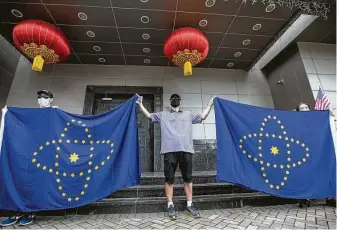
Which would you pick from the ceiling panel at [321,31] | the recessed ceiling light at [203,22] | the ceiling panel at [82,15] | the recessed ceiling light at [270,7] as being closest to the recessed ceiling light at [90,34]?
the ceiling panel at [82,15]

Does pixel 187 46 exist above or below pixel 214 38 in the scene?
below

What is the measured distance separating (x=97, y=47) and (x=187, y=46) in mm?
2497

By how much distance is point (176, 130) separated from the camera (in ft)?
9.22

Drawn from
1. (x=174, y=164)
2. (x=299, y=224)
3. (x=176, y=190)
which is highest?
(x=174, y=164)

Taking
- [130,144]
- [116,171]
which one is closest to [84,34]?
[130,144]

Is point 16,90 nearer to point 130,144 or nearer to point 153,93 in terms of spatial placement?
point 153,93

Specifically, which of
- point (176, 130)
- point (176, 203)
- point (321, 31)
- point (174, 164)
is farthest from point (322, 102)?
point (176, 203)

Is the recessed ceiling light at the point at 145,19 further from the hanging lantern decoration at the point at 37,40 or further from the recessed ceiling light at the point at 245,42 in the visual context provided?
the recessed ceiling light at the point at 245,42

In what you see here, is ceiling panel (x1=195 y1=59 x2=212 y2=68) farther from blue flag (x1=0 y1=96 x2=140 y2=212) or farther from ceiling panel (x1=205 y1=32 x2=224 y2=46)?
blue flag (x1=0 y1=96 x2=140 y2=212)

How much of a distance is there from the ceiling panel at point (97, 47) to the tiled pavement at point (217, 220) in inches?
148

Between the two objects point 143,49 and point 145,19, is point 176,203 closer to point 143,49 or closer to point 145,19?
point 145,19

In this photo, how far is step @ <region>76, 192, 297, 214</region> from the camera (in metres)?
2.78

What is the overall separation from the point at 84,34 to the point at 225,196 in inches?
175

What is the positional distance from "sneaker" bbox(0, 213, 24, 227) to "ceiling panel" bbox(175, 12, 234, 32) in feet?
13.8
